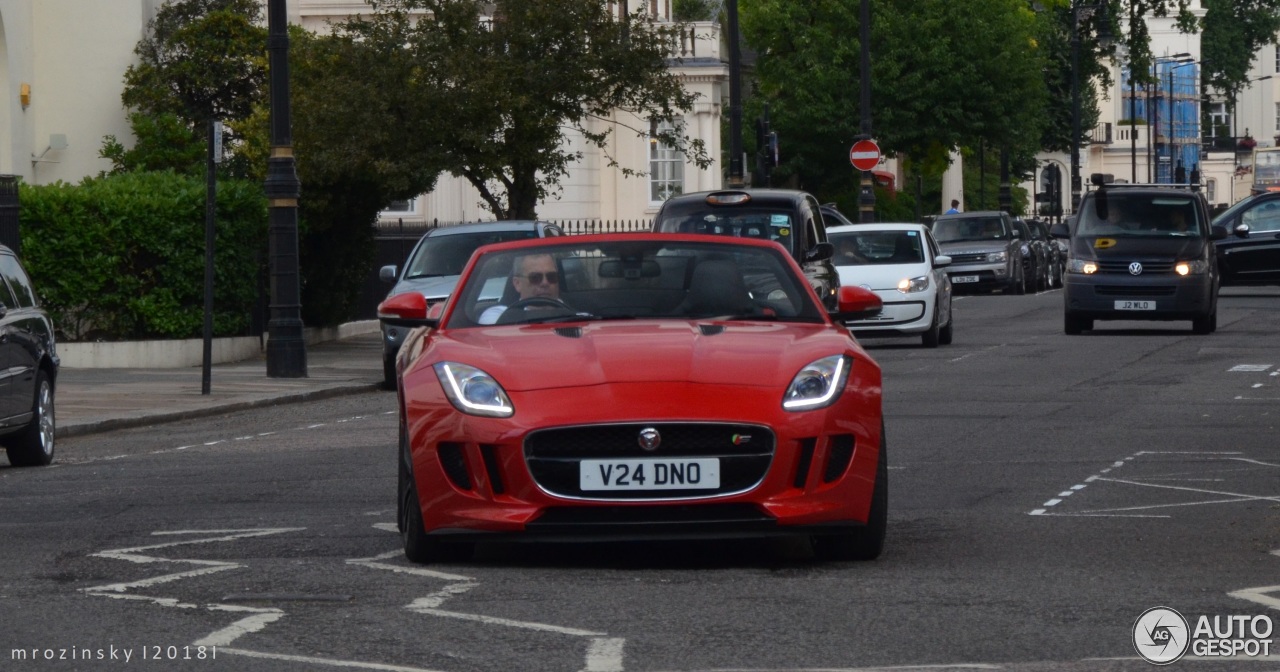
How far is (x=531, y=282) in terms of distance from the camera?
9.62 meters

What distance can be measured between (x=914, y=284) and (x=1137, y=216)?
137 inches

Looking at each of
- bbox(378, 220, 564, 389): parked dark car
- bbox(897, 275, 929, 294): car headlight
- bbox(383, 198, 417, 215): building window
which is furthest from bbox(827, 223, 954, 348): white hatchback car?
bbox(383, 198, 417, 215): building window

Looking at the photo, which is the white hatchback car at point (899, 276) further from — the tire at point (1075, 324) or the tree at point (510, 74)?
the tree at point (510, 74)

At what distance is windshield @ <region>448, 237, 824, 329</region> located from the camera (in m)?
9.45

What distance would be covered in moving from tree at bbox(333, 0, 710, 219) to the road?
15.3 m

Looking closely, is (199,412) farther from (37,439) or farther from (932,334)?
(932,334)

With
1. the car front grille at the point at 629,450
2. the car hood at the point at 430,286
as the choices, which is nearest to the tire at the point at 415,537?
the car front grille at the point at 629,450

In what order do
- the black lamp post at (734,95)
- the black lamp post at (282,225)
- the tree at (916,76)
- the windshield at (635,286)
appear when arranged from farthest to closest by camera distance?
the tree at (916,76), the black lamp post at (734,95), the black lamp post at (282,225), the windshield at (635,286)

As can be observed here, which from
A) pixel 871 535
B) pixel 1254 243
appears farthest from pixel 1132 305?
pixel 871 535

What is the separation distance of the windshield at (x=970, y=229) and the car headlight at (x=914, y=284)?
2012cm

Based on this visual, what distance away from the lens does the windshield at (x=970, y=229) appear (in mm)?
47375

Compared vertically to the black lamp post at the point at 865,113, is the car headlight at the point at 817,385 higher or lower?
lower

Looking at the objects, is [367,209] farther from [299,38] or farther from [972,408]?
[972,408]

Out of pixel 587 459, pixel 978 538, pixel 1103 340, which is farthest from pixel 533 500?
pixel 1103 340
